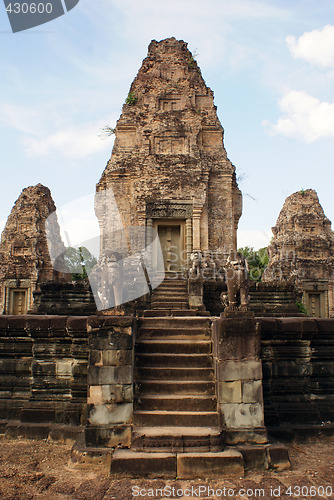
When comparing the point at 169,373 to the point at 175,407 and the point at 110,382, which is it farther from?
the point at 110,382

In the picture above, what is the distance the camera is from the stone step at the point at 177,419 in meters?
4.68

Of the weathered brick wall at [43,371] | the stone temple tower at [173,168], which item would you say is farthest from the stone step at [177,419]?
the stone temple tower at [173,168]

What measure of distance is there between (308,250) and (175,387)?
1540 cm

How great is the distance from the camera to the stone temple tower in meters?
14.2

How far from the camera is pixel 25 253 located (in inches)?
829

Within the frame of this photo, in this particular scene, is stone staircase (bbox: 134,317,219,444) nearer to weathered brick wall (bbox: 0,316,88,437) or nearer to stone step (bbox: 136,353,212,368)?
stone step (bbox: 136,353,212,368)

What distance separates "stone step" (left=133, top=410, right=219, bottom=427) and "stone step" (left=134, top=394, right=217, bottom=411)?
0.16m

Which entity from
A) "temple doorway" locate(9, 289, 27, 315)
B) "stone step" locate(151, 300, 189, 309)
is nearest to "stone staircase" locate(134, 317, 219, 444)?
"stone step" locate(151, 300, 189, 309)

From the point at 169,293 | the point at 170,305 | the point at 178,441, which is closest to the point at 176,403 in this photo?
the point at 178,441

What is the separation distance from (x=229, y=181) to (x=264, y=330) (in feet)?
33.1

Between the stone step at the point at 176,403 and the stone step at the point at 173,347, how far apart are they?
3.00 feet

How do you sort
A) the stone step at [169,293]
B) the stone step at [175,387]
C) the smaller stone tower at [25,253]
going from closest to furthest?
the stone step at [175,387], the stone step at [169,293], the smaller stone tower at [25,253]

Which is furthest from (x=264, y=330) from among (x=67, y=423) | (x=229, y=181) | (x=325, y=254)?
(x=325, y=254)

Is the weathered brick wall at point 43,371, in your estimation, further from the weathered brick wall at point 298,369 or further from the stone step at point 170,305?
the stone step at point 170,305
